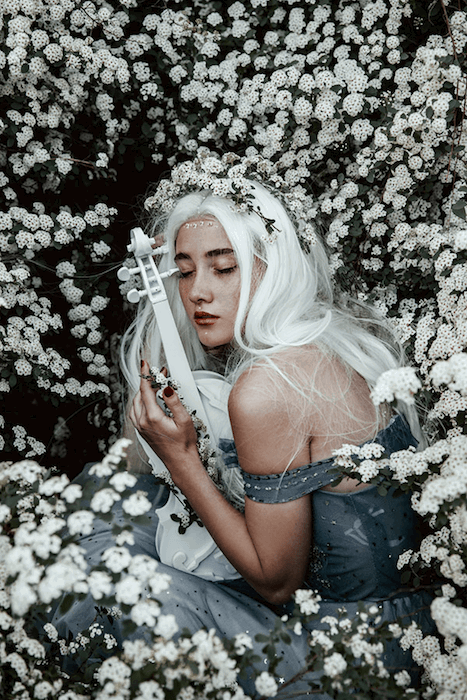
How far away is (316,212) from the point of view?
2863 millimetres

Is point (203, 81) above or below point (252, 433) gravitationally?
above

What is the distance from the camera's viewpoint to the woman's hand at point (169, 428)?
2.11 meters

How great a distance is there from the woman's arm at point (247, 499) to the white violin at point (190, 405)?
201mm

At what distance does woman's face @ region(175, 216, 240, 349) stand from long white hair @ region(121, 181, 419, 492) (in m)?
0.03

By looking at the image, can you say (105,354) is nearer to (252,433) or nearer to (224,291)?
(224,291)

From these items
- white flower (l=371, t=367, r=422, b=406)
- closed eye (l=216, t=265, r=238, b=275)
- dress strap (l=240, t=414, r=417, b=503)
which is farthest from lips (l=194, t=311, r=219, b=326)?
white flower (l=371, t=367, r=422, b=406)

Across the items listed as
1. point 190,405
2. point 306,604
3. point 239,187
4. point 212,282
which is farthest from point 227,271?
point 306,604

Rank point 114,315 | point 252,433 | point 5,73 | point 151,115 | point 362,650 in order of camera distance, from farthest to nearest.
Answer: point 114,315, point 151,115, point 5,73, point 252,433, point 362,650

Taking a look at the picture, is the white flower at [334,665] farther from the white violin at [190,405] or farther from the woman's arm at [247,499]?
the white violin at [190,405]

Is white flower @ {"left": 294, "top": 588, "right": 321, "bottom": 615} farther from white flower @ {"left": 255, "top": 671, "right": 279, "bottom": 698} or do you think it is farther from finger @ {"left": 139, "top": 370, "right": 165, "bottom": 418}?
finger @ {"left": 139, "top": 370, "right": 165, "bottom": 418}

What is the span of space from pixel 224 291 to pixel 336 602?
1.14m

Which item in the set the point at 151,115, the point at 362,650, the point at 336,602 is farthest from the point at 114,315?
the point at 362,650

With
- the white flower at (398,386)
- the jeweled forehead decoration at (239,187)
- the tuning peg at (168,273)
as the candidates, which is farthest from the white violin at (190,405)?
the white flower at (398,386)

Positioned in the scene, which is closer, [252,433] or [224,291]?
[252,433]
